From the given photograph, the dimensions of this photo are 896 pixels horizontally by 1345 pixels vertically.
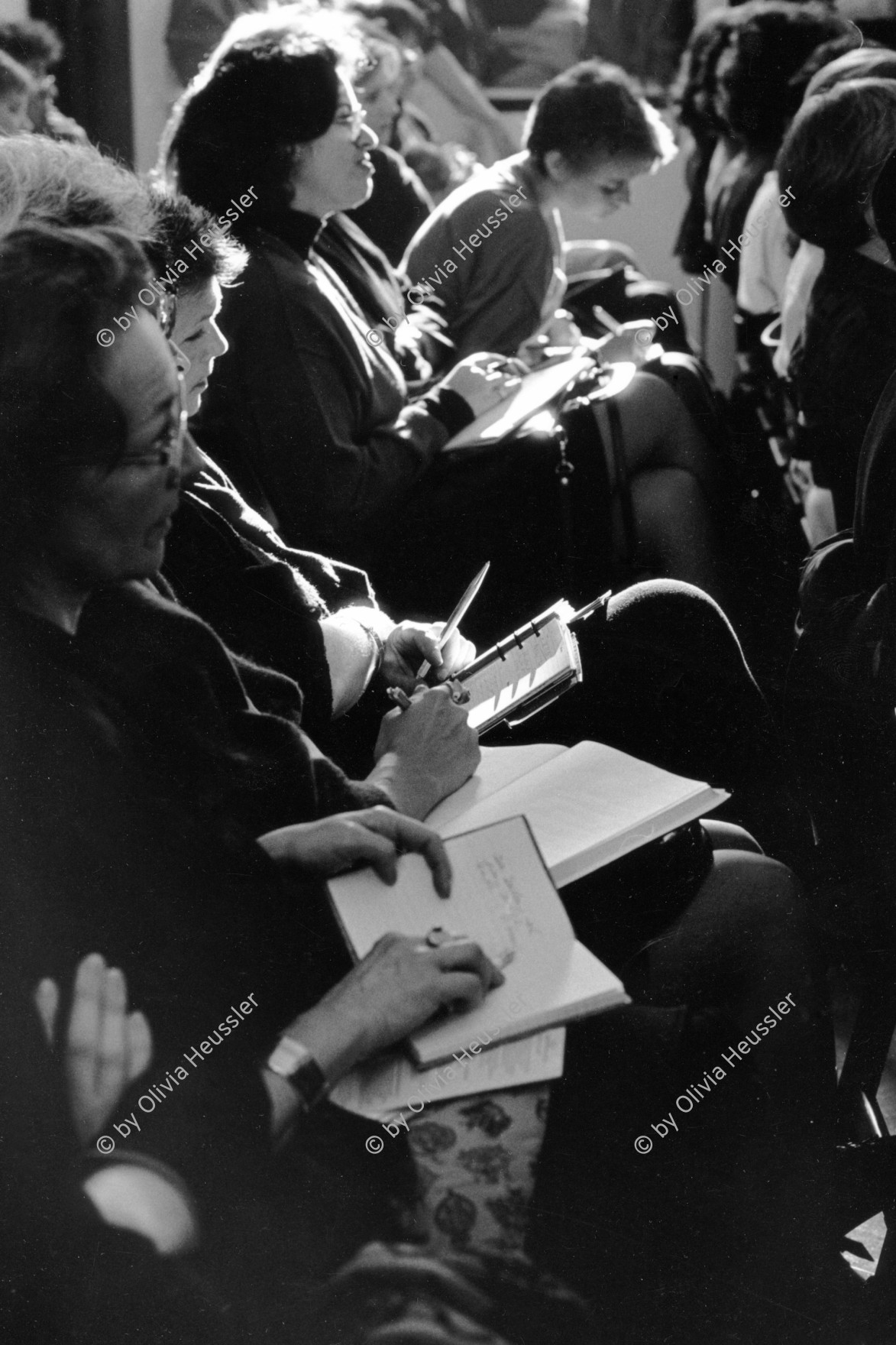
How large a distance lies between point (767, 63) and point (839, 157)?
0.20 meters

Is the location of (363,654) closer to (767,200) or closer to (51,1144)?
(51,1144)

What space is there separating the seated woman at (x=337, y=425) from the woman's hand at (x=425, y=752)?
32cm

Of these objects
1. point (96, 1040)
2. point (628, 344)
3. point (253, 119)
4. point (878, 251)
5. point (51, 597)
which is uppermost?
point (253, 119)

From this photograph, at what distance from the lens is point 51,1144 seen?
3.91 ft

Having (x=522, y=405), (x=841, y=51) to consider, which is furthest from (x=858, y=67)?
(x=522, y=405)

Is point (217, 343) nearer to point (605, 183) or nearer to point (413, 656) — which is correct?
point (413, 656)

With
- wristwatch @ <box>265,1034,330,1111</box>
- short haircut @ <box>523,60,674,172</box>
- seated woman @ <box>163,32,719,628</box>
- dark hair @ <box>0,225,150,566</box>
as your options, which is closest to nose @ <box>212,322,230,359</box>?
seated woman @ <box>163,32,719,628</box>

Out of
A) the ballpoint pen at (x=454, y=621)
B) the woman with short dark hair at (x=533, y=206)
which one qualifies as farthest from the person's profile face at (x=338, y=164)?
the ballpoint pen at (x=454, y=621)

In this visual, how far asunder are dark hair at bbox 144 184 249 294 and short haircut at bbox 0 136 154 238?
4 centimetres

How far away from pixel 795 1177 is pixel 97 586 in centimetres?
98

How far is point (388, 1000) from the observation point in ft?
3.67

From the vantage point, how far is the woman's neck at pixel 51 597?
116cm

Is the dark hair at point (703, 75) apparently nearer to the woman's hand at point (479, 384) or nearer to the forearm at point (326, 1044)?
the woman's hand at point (479, 384)

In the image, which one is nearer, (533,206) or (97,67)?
(97,67)
